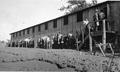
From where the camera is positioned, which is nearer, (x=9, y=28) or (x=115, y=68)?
(x=115, y=68)

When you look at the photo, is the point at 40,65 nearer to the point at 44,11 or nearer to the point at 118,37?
the point at 118,37

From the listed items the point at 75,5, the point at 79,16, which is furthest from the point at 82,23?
the point at 75,5

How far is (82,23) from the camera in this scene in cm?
2350

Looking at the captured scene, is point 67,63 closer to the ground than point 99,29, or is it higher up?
closer to the ground

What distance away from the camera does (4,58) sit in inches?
473

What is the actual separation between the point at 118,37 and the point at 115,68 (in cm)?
913

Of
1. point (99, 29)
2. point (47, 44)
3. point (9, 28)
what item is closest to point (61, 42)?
point (47, 44)

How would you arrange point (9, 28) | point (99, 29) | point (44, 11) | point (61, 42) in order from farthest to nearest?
point (9, 28), point (44, 11), point (61, 42), point (99, 29)

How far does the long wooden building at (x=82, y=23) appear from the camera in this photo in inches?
745

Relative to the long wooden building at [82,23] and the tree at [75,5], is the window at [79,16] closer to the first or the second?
the long wooden building at [82,23]

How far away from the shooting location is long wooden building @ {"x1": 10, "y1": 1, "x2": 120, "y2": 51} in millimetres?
18922

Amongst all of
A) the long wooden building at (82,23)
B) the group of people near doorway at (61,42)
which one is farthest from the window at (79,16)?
the group of people near doorway at (61,42)

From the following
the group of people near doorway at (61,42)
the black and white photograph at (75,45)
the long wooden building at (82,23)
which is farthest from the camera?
the group of people near doorway at (61,42)

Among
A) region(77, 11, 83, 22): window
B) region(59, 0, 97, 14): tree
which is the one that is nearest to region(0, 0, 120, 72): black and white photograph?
region(77, 11, 83, 22): window
